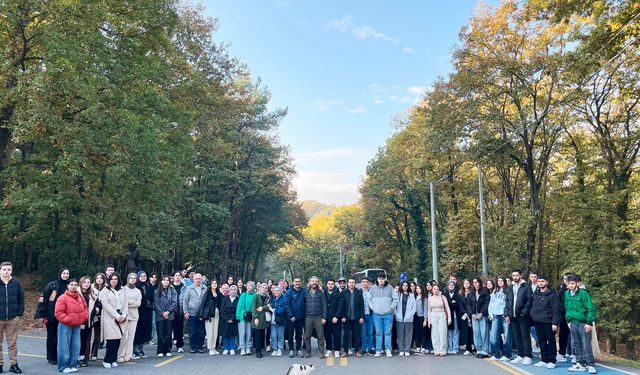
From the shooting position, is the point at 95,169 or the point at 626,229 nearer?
the point at 95,169

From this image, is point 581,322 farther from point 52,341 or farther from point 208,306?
point 52,341

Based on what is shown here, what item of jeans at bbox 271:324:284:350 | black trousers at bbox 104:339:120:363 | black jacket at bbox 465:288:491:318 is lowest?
jeans at bbox 271:324:284:350

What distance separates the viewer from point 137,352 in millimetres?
10945

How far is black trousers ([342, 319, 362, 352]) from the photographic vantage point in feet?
38.8

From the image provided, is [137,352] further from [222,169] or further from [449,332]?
[222,169]

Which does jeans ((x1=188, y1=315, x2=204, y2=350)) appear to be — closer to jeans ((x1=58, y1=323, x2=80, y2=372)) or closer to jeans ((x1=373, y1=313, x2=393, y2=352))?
jeans ((x1=58, y1=323, x2=80, y2=372))

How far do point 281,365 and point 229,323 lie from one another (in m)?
2.23

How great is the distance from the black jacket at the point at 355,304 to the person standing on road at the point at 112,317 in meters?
5.00

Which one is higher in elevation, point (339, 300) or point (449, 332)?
point (339, 300)

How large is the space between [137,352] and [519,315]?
343 inches

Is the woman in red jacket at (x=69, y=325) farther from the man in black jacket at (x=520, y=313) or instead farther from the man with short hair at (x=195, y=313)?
the man in black jacket at (x=520, y=313)

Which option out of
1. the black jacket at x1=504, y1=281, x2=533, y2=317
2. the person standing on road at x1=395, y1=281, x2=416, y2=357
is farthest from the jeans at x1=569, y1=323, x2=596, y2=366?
the person standing on road at x1=395, y1=281, x2=416, y2=357

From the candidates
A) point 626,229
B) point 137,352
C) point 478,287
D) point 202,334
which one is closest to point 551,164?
point 626,229

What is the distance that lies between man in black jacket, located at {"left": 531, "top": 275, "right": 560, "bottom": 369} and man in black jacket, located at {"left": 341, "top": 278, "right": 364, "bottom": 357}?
3945 mm
